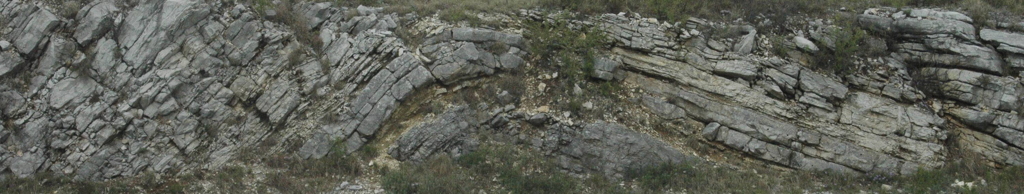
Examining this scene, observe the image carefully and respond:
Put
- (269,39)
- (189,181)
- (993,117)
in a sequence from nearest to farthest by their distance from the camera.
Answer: (189,181)
(993,117)
(269,39)

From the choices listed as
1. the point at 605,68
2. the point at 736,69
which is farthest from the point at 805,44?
the point at 605,68

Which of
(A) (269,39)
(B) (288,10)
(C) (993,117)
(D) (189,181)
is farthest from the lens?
(B) (288,10)

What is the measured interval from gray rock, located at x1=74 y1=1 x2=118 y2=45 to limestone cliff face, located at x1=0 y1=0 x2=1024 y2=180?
0.03m

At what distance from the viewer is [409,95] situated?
11500 millimetres

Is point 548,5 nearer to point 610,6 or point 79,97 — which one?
point 610,6

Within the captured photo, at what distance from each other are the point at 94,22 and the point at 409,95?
5.85m

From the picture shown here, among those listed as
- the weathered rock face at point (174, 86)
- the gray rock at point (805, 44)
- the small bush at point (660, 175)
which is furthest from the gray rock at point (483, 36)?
the gray rock at point (805, 44)

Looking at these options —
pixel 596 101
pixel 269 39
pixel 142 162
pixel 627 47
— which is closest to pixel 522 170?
pixel 596 101

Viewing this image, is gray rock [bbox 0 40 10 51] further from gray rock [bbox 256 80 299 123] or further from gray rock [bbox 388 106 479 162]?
gray rock [bbox 388 106 479 162]

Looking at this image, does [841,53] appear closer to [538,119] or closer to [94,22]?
→ [538,119]

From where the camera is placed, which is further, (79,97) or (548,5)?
(548,5)

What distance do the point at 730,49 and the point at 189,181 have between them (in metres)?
9.76

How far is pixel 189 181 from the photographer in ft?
34.3

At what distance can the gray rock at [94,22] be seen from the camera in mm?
11680
